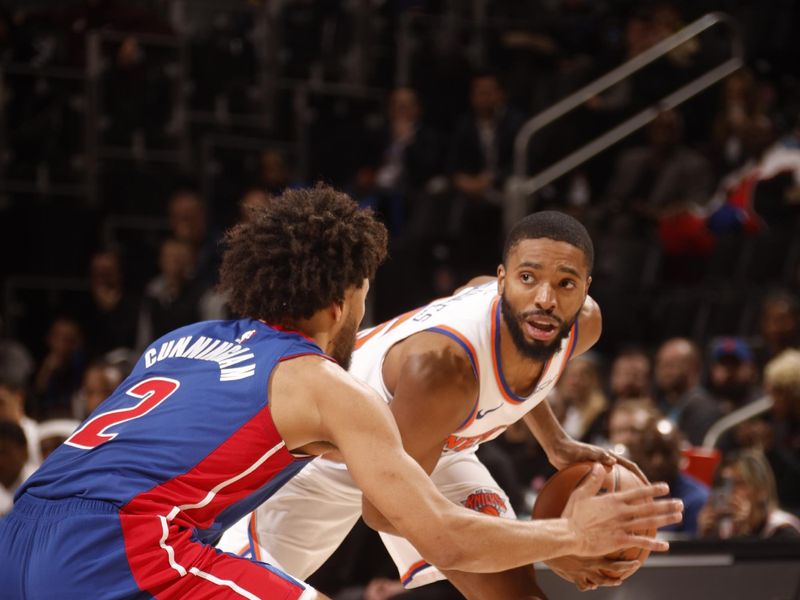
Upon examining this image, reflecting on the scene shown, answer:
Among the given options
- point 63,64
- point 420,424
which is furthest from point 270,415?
point 63,64

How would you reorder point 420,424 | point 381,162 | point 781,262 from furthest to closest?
point 381,162
point 781,262
point 420,424

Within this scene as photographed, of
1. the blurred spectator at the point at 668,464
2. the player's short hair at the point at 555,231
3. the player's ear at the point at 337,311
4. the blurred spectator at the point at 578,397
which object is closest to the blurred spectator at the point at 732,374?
the blurred spectator at the point at 578,397

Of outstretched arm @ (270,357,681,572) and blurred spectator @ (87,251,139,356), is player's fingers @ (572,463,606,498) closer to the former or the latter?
outstretched arm @ (270,357,681,572)

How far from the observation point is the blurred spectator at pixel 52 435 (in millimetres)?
6395

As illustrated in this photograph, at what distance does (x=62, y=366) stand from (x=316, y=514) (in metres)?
4.74

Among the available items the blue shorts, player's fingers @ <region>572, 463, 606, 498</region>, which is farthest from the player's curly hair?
player's fingers @ <region>572, 463, 606, 498</region>

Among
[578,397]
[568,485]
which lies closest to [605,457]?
[568,485]

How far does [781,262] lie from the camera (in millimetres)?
8383

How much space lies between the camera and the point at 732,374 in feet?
24.4

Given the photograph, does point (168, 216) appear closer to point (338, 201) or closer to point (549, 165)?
point (549, 165)

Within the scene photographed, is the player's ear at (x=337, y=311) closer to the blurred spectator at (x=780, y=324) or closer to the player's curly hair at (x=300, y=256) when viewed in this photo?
the player's curly hair at (x=300, y=256)

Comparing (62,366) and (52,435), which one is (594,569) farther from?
(62,366)

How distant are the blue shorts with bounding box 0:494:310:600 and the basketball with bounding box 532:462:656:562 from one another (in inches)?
46.0

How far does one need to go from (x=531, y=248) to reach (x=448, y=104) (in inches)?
265
